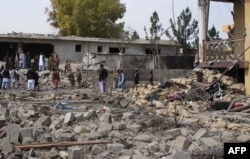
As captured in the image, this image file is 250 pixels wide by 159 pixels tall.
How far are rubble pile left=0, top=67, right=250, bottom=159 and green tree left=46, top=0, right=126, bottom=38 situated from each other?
24864mm

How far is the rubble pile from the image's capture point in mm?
8555

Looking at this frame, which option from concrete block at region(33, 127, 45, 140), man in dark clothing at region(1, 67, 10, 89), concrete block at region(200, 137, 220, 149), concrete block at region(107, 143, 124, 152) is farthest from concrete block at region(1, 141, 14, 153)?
man in dark clothing at region(1, 67, 10, 89)

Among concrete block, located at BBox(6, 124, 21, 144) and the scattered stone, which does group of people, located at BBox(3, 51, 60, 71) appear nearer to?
concrete block, located at BBox(6, 124, 21, 144)

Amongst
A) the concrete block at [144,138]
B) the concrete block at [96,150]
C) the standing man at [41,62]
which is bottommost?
the concrete block at [96,150]

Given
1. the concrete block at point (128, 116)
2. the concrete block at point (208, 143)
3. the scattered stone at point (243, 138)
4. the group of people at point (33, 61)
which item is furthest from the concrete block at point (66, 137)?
the group of people at point (33, 61)

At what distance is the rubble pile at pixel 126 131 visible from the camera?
8555 mm

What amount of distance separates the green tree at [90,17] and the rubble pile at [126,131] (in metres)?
24.9

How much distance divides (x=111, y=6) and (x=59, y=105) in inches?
1086

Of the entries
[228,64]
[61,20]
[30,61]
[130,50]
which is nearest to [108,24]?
[61,20]

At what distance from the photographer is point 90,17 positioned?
40625 mm

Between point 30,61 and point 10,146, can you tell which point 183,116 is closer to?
point 10,146

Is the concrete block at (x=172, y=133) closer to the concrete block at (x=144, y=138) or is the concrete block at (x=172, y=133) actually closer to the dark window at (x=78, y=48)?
the concrete block at (x=144, y=138)

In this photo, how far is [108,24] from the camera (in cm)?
4219

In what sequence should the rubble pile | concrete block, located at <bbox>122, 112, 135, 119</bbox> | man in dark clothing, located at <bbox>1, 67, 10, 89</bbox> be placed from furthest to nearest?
man in dark clothing, located at <bbox>1, 67, 10, 89</bbox> → concrete block, located at <bbox>122, 112, 135, 119</bbox> → the rubble pile
